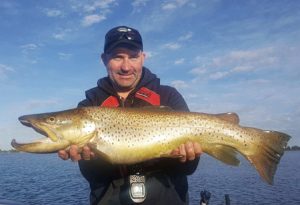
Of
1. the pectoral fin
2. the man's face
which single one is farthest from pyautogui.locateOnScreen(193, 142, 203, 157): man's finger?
the man's face

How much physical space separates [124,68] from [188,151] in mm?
1651

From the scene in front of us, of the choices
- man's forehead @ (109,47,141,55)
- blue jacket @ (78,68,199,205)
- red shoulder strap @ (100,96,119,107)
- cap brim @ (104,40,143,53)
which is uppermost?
cap brim @ (104,40,143,53)

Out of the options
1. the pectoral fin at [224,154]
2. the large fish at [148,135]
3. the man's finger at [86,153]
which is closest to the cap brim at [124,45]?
the large fish at [148,135]

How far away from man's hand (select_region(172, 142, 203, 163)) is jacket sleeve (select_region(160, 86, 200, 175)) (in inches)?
3.8

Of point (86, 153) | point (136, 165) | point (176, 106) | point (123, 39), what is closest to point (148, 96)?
point (176, 106)

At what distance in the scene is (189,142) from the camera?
17.6 ft

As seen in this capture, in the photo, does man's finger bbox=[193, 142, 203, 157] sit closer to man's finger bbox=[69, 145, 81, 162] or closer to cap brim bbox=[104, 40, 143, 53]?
man's finger bbox=[69, 145, 81, 162]

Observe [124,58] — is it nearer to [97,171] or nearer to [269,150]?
[97,171]

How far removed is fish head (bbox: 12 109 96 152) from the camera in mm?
5281

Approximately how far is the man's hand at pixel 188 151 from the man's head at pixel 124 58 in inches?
52.8

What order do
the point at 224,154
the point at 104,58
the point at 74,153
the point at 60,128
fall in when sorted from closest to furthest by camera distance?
1. the point at 74,153
2. the point at 60,128
3. the point at 224,154
4. the point at 104,58

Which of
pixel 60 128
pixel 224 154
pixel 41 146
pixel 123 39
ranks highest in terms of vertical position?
pixel 123 39

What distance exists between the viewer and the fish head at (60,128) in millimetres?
5281

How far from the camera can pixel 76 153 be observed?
17.2 ft
